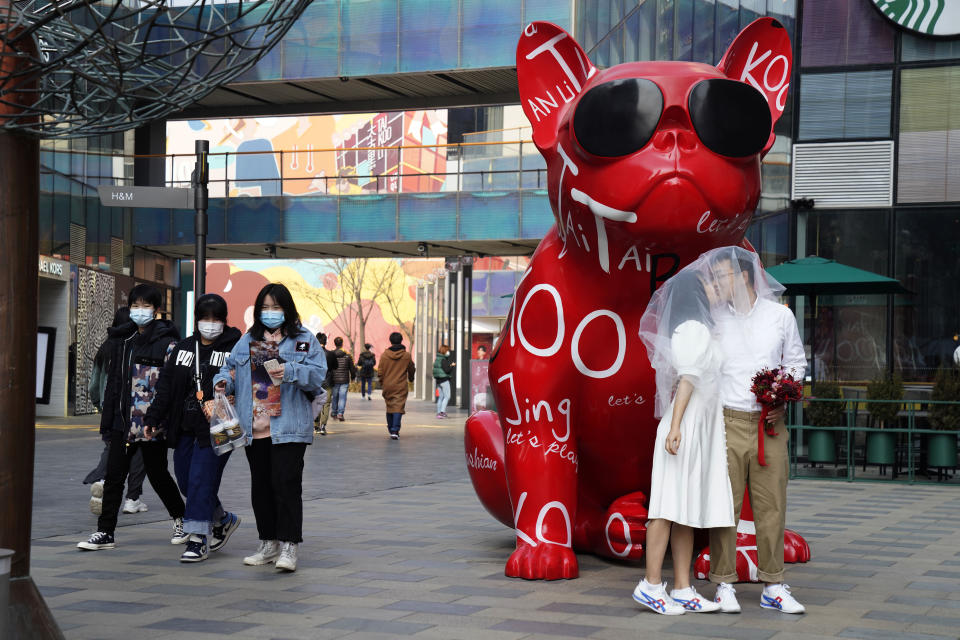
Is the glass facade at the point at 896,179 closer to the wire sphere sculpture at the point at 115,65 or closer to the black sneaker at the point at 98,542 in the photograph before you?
the black sneaker at the point at 98,542

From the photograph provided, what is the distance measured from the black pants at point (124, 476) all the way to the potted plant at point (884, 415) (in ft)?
25.8

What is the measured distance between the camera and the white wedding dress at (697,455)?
5.44 metres

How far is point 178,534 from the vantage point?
7.67 m

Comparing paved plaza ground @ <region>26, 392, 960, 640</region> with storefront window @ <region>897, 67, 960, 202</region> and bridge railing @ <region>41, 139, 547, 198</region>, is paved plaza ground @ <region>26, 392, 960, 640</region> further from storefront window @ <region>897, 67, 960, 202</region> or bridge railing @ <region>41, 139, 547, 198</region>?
bridge railing @ <region>41, 139, 547, 198</region>

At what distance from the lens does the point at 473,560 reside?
22.7 ft

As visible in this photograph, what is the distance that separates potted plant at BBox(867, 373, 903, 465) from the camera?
491 inches

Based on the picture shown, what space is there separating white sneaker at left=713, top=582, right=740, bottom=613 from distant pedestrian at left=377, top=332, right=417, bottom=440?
41.1ft

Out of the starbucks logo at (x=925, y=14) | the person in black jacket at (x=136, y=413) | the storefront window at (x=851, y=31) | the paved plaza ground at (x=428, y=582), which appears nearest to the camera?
the paved plaza ground at (x=428, y=582)

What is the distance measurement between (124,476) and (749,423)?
4.05m

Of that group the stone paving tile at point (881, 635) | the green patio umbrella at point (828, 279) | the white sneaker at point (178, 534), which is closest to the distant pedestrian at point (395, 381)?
the green patio umbrella at point (828, 279)


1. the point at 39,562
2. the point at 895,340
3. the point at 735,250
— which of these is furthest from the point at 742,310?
the point at 895,340

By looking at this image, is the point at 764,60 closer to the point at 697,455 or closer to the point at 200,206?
the point at 697,455

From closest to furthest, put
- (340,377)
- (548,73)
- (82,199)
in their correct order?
(548,73) → (340,377) → (82,199)

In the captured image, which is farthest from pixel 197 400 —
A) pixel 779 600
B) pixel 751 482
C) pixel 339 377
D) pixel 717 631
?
pixel 339 377
